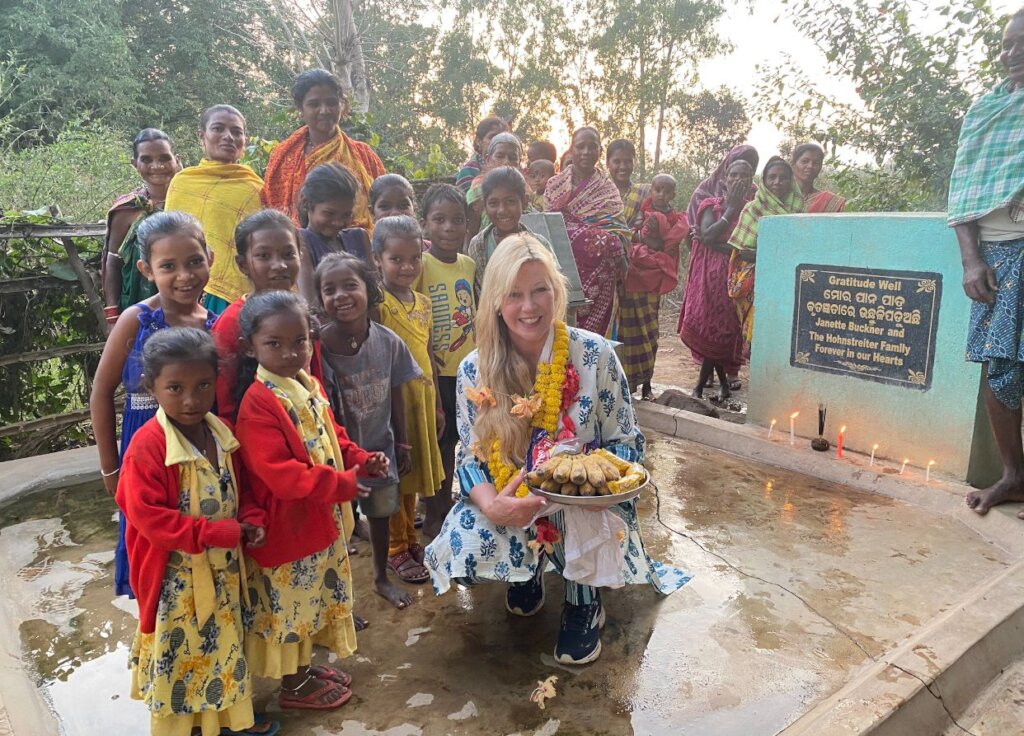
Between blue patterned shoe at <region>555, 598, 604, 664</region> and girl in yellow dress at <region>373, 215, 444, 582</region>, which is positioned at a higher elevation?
girl in yellow dress at <region>373, 215, 444, 582</region>

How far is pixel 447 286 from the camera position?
3365 millimetres

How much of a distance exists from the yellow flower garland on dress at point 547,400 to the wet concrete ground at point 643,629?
0.64 m

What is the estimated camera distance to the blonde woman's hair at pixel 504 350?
249 centimetres

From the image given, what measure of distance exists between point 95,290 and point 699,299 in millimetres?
4649

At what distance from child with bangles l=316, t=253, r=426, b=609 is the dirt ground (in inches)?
134

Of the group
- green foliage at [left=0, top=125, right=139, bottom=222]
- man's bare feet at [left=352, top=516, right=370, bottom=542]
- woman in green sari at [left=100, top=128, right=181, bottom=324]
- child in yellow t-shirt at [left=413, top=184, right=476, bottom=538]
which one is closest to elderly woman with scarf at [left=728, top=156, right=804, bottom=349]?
child in yellow t-shirt at [left=413, top=184, right=476, bottom=538]

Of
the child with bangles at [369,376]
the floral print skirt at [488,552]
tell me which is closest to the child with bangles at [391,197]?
the child with bangles at [369,376]

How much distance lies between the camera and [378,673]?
7.97ft

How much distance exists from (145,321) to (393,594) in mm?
1401

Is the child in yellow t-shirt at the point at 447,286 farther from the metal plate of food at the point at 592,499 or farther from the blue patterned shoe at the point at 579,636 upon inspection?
the metal plate of food at the point at 592,499

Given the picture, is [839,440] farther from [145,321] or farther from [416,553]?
[145,321]

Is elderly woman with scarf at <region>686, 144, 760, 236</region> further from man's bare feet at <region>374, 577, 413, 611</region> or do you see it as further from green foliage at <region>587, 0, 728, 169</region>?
green foliage at <region>587, 0, 728, 169</region>

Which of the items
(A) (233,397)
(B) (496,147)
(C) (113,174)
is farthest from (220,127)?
(C) (113,174)

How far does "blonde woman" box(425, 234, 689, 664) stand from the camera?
2480 mm
